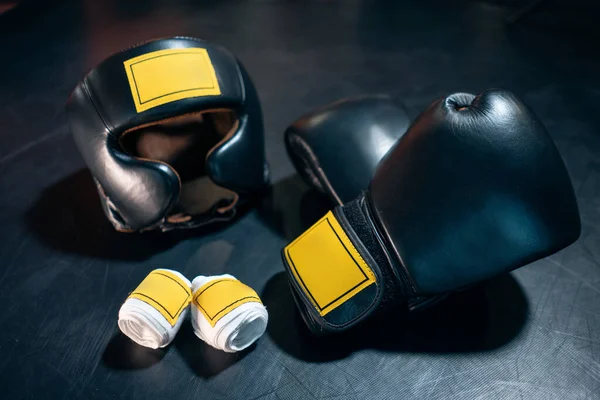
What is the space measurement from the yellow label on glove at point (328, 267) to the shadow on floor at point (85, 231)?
380mm

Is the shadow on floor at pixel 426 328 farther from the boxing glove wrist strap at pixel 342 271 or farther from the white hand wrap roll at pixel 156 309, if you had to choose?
the white hand wrap roll at pixel 156 309

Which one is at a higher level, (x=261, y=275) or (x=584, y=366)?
(x=261, y=275)

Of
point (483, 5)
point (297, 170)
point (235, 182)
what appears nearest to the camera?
point (235, 182)

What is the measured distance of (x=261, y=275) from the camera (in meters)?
1.46

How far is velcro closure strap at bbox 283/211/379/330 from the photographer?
1.19 m

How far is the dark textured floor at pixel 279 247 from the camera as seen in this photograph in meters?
1.25

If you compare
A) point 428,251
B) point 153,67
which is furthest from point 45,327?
point 428,251

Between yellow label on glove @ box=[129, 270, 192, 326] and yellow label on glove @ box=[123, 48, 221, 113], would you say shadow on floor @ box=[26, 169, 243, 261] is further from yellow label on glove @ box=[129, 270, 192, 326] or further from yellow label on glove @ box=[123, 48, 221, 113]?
yellow label on glove @ box=[123, 48, 221, 113]

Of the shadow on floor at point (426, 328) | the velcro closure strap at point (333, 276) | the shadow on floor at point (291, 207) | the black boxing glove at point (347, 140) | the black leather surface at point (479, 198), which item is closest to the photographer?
the black leather surface at point (479, 198)

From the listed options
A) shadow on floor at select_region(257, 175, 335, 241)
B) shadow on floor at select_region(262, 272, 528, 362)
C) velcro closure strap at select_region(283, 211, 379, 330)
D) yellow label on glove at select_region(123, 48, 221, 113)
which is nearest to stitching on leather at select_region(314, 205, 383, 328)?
velcro closure strap at select_region(283, 211, 379, 330)

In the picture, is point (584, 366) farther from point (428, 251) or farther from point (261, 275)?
point (261, 275)

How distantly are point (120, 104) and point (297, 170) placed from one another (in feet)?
1.69

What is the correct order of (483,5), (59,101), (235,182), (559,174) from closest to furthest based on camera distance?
(559,174)
(235,182)
(59,101)
(483,5)

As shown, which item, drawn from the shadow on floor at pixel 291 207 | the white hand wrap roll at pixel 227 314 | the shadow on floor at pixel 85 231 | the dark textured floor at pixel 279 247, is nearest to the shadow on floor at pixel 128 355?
the dark textured floor at pixel 279 247
